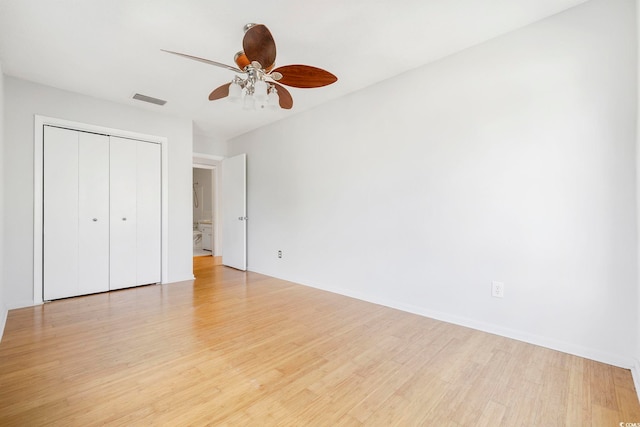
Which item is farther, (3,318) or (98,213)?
(98,213)

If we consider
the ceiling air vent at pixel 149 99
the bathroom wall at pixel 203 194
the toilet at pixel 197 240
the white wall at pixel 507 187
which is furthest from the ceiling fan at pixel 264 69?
the bathroom wall at pixel 203 194

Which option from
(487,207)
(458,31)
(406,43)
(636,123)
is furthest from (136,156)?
(636,123)

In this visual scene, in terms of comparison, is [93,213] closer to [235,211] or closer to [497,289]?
[235,211]

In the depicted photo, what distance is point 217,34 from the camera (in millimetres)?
2277

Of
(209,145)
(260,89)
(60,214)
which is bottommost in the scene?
(60,214)

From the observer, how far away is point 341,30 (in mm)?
2244

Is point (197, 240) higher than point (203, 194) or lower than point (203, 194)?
lower

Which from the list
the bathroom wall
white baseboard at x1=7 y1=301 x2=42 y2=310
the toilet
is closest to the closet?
white baseboard at x1=7 y1=301 x2=42 y2=310

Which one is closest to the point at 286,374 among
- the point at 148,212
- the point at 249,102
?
the point at 249,102

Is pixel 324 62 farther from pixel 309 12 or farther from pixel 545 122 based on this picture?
pixel 545 122

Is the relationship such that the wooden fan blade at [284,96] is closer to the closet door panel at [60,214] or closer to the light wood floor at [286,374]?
the light wood floor at [286,374]

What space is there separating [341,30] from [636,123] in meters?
2.07

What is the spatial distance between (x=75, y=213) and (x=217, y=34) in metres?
2.73

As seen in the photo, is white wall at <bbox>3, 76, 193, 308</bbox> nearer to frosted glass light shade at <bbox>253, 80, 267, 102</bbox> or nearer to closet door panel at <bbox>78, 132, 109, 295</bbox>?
closet door panel at <bbox>78, 132, 109, 295</bbox>
